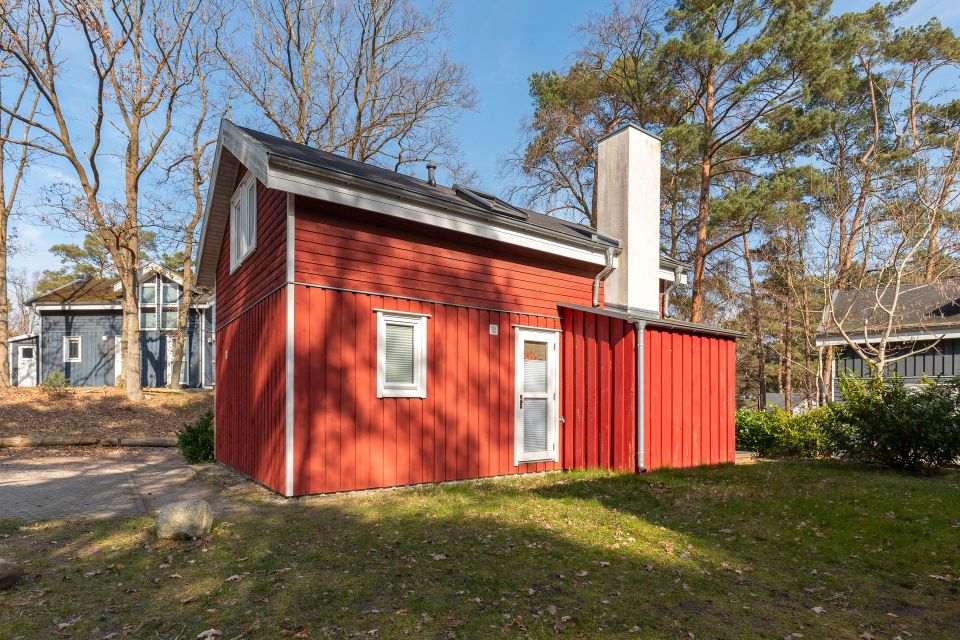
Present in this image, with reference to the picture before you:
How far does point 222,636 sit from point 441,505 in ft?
11.9

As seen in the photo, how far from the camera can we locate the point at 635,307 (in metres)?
11.0

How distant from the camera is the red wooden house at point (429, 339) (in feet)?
23.8

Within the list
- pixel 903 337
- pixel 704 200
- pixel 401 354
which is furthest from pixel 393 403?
pixel 903 337

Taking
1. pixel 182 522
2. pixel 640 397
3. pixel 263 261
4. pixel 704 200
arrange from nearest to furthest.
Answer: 1. pixel 182 522
2. pixel 263 261
3. pixel 640 397
4. pixel 704 200

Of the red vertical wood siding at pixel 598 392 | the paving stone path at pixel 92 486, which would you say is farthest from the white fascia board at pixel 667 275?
the paving stone path at pixel 92 486

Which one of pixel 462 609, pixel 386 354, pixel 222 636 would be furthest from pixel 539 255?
pixel 222 636

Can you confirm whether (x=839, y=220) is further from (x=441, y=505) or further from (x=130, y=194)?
(x=130, y=194)

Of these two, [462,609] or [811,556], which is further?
[811,556]

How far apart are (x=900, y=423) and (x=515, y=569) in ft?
26.4

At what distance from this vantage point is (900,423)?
9.28 metres

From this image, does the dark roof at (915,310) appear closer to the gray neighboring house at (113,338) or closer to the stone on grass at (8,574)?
the stone on grass at (8,574)

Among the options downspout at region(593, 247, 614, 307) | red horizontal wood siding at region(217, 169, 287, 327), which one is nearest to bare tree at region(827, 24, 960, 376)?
downspout at region(593, 247, 614, 307)

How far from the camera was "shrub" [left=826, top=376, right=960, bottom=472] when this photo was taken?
30.2ft

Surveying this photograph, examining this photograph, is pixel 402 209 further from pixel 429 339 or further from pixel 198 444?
pixel 198 444
